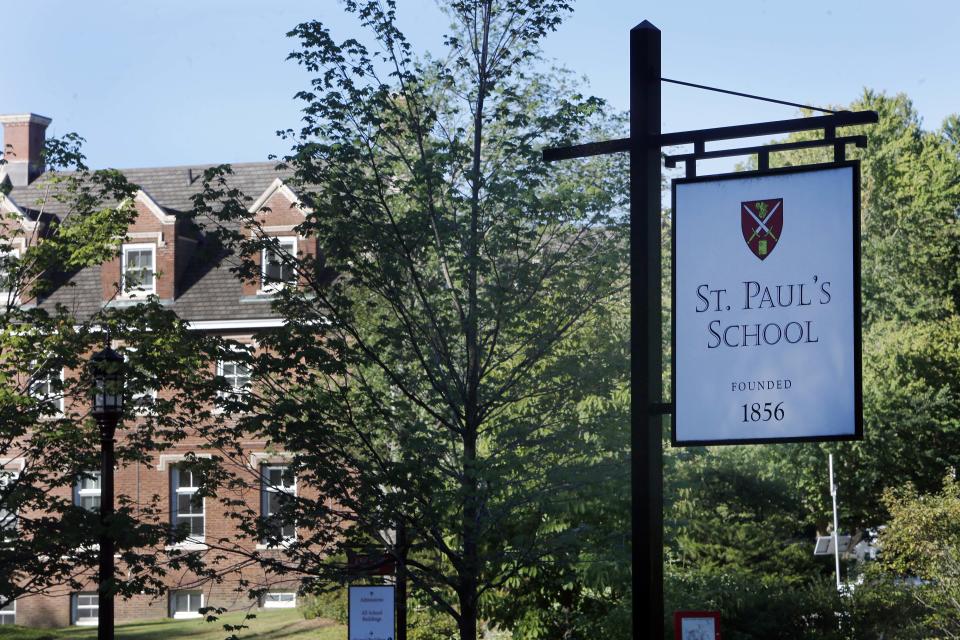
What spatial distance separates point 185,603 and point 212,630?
7.27 metres

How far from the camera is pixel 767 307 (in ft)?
23.5

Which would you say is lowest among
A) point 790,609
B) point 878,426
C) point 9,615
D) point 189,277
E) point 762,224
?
point 9,615

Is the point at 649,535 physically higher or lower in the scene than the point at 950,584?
higher

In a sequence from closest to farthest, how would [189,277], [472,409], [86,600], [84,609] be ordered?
[472,409] < [84,609] < [86,600] < [189,277]

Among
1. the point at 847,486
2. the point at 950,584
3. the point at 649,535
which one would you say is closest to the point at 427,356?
the point at 649,535

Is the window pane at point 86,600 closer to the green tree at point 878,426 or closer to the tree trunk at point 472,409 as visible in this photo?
the green tree at point 878,426

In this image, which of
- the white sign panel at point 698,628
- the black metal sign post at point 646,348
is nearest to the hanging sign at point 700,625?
the white sign panel at point 698,628

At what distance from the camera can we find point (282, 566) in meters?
13.9

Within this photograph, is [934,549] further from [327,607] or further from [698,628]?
[327,607]

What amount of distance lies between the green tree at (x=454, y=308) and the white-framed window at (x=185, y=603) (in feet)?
78.0

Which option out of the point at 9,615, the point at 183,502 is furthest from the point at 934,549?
the point at 9,615

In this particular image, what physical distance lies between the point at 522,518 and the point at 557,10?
640 centimetres

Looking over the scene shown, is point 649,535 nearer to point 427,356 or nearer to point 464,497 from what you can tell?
point 464,497

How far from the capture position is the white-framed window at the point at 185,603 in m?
37.8
